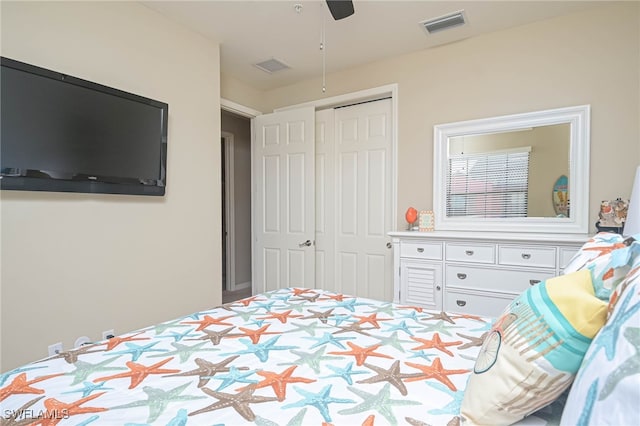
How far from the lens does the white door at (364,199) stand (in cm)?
353

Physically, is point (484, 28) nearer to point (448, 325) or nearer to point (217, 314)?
point (448, 325)

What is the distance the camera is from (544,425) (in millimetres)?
770

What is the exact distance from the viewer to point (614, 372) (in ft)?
1.79

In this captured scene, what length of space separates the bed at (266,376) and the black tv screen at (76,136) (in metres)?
1.26

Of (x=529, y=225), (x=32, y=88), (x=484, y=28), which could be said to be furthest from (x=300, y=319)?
(x=484, y=28)

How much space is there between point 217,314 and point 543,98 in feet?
9.75

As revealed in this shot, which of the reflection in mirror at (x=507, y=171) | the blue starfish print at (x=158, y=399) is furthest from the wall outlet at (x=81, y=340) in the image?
the reflection in mirror at (x=507, y=171)

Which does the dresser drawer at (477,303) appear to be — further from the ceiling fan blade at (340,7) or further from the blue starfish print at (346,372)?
the ceiling fan blade at (340,7)

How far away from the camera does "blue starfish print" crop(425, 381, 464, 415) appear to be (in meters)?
0.87

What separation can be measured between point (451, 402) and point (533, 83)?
2.87m

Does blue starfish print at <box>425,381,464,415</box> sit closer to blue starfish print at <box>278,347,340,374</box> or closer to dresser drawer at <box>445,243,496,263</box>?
blue starfish print at <box>278,347,340,374</box>

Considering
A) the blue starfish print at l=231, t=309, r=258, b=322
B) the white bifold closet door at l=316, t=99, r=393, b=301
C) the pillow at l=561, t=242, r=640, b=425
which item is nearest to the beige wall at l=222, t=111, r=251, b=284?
the white bifold closet door at l=316, t=99, r=393, b=301

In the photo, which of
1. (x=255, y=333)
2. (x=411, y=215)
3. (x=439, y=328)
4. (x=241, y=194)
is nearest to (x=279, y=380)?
(x=255, y=333)

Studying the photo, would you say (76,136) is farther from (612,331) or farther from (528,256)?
(528,256)
